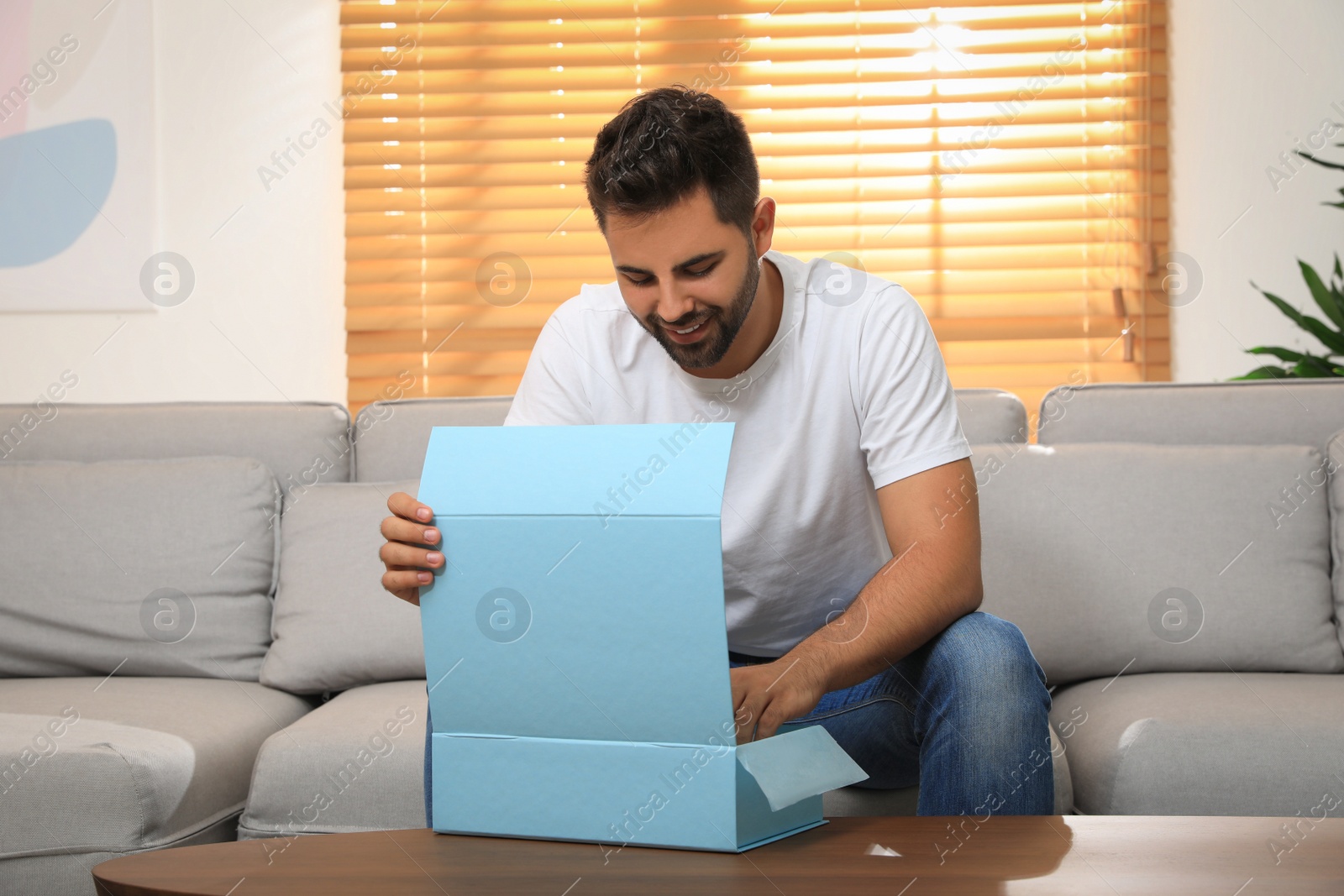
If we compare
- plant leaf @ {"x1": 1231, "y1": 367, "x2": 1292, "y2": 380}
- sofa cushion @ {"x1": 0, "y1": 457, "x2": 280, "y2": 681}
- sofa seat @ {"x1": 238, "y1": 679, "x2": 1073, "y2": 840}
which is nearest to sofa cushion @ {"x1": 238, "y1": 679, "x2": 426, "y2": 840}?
sofa seat @ {"x1": 238, "y1": 679, "x2": 1073, "y2": 840}

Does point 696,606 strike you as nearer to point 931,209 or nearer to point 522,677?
point 522,677

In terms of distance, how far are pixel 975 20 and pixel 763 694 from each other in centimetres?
204

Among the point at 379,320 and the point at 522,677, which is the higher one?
the point at 379,320

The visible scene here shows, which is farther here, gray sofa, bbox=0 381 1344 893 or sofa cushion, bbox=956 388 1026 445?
sofa cushion, bbox=956 388 1026 445

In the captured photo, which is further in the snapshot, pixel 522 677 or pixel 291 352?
pixel 291 352

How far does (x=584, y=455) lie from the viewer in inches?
27.9

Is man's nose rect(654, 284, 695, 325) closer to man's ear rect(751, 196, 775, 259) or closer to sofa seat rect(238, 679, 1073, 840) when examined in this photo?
man's ear rect(751, 196, 775, 259)

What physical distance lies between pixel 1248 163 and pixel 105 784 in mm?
2446

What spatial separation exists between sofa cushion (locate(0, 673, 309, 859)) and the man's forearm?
2.62 ft

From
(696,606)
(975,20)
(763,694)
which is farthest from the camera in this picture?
(975,20)

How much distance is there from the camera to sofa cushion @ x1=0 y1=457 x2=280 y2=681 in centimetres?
162

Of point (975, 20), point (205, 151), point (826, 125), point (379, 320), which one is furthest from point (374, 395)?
point (975, 20)

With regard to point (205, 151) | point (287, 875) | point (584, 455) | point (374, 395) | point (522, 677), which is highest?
point (205, 151)

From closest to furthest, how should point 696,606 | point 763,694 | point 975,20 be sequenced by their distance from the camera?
point 696,606, point 763,694, point 975,20
